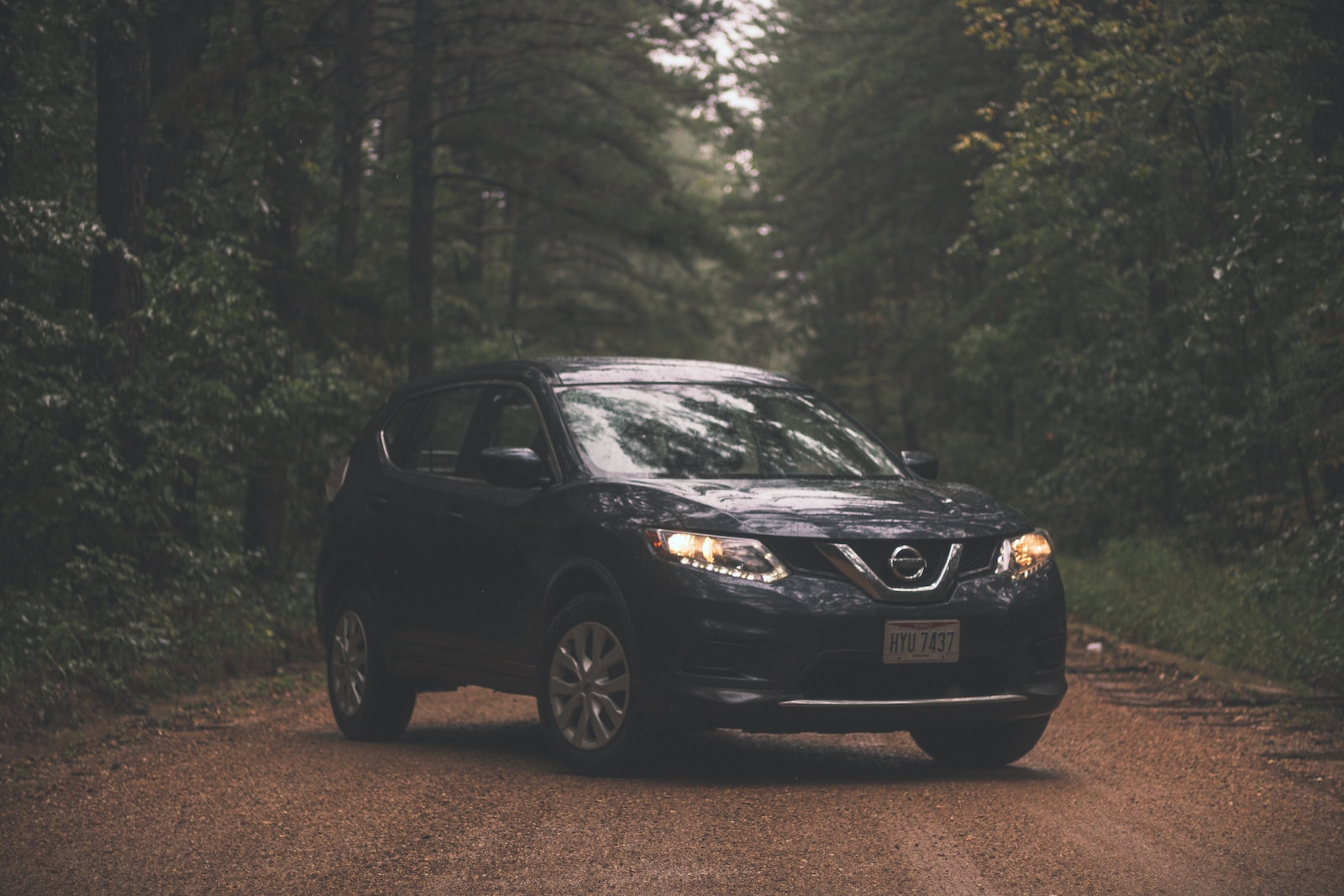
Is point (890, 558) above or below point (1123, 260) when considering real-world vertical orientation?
below

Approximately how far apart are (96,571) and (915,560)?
667 centimetres

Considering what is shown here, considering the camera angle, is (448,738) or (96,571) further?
(96,571)

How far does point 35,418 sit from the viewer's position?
37.5ft

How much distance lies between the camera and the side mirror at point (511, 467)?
777cm

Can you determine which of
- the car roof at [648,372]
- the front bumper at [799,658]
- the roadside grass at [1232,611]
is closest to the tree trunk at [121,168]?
the car roof at [648,372]

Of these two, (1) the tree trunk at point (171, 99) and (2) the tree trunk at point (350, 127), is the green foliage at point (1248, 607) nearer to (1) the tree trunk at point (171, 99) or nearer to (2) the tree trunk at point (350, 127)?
(2) the tree trunk at point (350, 127)

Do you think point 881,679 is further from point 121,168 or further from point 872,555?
point 121,168

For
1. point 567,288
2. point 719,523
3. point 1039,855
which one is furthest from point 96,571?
point 567,288

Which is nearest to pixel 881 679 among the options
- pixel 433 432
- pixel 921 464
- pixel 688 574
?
pixel 688 574

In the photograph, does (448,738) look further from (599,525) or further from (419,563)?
(599,525)

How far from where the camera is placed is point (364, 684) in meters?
9.34

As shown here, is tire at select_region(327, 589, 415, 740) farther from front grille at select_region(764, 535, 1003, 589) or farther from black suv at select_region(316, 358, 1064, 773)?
front grille at select_region(764, 535, 1003, 589)

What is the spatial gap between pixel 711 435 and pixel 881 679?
68.5 inches

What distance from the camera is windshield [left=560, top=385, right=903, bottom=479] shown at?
26.3 feet
